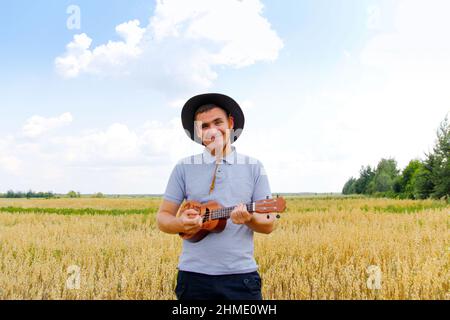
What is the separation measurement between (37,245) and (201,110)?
A: 7.64 meters

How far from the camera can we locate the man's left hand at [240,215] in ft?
9.19

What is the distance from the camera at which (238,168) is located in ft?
10.2

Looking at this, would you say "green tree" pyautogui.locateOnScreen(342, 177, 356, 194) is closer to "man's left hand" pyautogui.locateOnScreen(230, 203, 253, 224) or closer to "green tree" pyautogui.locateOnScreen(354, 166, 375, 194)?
"green tree" pyautogui.locateOnScreen(354, 166, 375, 194)

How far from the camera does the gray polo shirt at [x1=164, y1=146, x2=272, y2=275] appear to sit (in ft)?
9.62

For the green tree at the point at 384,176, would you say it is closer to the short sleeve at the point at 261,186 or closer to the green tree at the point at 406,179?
the green tree at the point at 406,179

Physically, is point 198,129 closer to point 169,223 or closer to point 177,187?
point 177,187

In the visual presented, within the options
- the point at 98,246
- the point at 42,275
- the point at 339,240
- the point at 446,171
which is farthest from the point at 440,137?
the point at 42,275

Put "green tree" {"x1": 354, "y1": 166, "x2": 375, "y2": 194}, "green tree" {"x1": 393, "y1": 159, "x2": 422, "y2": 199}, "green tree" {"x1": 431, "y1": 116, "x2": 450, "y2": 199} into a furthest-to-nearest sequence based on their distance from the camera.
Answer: "green tree" {"x1": 354, "y1": 166, "x2": 375, "y2": 194}, "green tree" {"x1": 393, "y1": 159, "x2": 422, "y2": 199}, "green tree" {"x1": 431, "y1": 116, "x2": 450, "y2": 199}

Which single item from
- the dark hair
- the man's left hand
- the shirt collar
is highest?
the dark hair

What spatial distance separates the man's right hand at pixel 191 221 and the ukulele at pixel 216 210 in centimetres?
5

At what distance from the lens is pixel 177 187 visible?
321cm

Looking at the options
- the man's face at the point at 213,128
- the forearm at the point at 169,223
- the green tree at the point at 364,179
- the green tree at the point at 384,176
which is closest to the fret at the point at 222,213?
the forearm at the point at 169,223

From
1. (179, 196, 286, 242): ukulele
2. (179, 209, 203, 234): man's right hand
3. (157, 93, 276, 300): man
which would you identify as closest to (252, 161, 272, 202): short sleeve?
(157, 93, 276, 300): man
